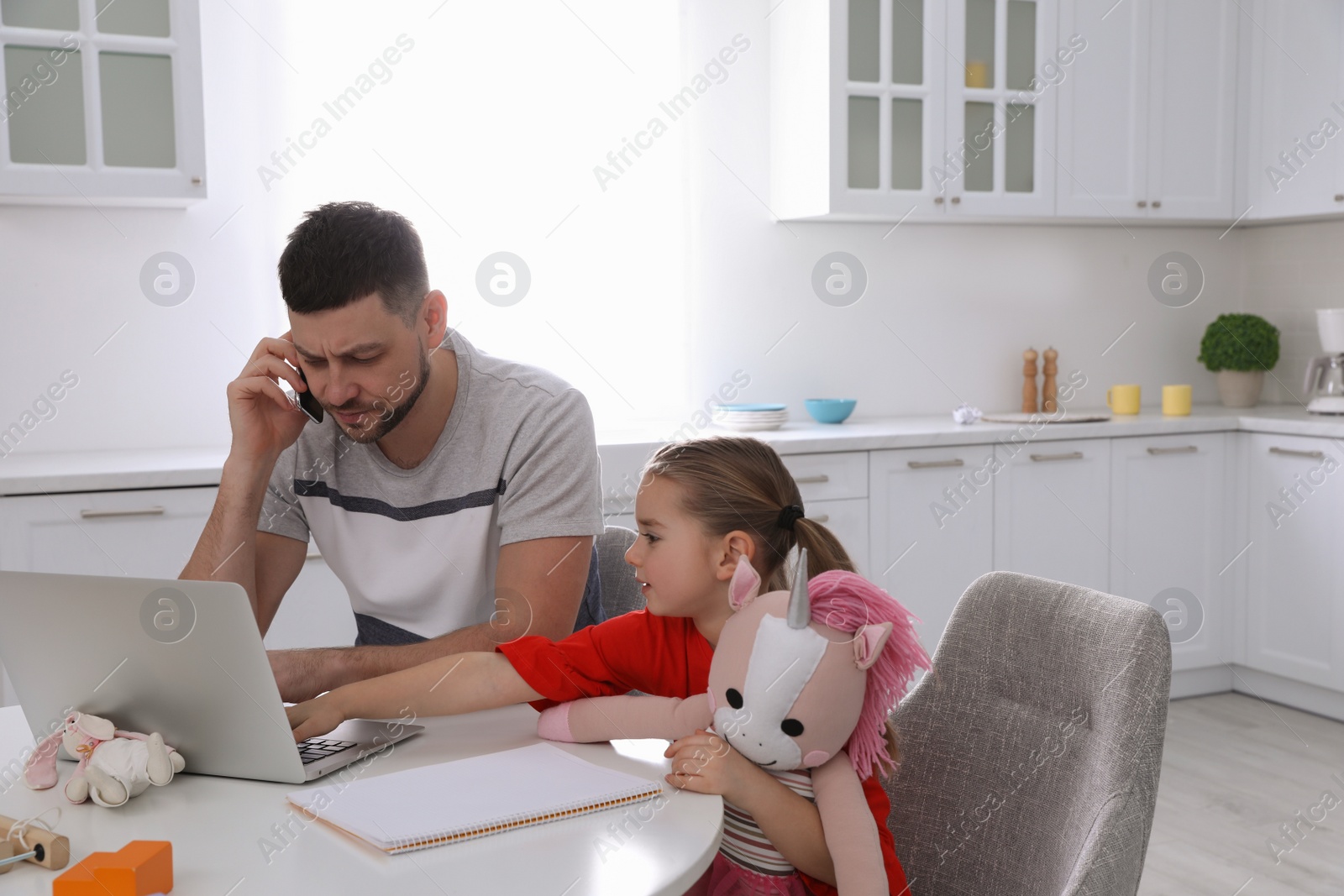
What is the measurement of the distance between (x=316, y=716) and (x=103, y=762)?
22 cm

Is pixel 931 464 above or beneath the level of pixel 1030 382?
A: beneath

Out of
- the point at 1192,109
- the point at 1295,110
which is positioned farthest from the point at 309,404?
the point at 1295,110

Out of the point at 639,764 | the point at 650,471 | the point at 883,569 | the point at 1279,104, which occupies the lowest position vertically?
the point at 883,569

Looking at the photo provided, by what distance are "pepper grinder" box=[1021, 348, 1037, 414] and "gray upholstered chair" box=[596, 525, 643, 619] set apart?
8.07 feet

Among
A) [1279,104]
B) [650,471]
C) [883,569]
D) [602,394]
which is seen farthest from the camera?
[1279,104]

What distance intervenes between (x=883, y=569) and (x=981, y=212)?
1199mm

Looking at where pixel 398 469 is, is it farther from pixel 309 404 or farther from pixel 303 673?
pixel 303 673

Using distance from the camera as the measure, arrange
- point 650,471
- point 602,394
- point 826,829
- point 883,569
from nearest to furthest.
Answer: point 826,829 → point 650,471 → point 883,569 → point 602,394

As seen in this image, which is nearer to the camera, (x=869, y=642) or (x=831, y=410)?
(x=869, y=642)

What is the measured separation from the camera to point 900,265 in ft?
12.5

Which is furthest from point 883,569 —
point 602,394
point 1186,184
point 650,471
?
point 650,471

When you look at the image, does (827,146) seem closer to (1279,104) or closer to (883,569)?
(883,569)

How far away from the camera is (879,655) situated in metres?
1.09

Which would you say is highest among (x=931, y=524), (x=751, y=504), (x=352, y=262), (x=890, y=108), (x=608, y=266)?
(x=890, y=108)
